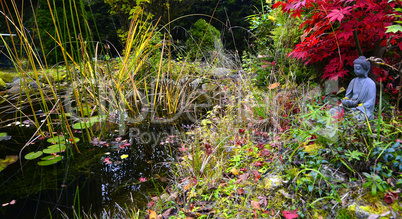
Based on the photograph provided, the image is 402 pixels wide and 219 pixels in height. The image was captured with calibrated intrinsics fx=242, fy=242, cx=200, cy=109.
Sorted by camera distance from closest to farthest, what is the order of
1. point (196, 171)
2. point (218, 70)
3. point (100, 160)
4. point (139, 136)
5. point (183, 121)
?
point (196, 171), point (100, 160), point (139, 136), point (183, 121), point (218, 70)

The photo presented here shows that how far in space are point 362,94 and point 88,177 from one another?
6.71 feet

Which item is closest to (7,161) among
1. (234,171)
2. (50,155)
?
(50,155)

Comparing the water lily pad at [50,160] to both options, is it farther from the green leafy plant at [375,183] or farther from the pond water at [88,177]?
the green leafy plant at [375,183]

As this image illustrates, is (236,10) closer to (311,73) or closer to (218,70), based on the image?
(218,70)

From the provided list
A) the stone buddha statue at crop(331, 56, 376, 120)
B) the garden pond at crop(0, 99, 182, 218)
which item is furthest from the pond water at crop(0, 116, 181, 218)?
the stone buddha statue at crop(331, 56, 376, 120)

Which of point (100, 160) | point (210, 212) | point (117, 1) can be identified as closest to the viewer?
point (210, 212)

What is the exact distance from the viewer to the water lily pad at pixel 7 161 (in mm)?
1890

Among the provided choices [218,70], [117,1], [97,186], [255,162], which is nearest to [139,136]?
[97,186]

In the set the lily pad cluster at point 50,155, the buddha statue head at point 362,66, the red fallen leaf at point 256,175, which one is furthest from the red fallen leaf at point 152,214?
the buddha statue head at point 362,66

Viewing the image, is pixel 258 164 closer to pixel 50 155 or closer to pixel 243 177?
pixel 243 177

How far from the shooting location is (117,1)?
5.39 m

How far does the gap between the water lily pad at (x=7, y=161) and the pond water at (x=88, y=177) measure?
0.12 feet

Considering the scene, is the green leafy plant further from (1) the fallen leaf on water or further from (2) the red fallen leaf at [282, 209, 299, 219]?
(1) the fallen leaf on water

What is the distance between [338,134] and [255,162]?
0.57 m
